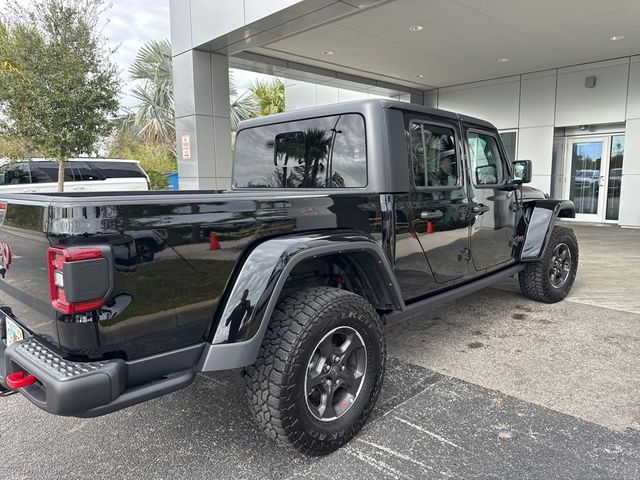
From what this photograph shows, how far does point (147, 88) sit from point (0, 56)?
16.2m

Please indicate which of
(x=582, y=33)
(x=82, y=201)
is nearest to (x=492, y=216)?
(x=82, y=201)

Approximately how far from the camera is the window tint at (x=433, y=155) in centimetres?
313

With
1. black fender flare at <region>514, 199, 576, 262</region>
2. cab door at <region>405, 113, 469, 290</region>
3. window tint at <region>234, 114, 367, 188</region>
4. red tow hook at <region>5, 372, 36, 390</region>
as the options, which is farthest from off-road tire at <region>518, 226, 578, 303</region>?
red tow hook at <region>5, 372, 36, 390</region>

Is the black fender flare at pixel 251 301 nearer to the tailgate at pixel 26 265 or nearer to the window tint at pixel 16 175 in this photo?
the tailgate at pixel 26 265

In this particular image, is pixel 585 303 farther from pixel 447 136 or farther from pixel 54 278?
pixel 54 278

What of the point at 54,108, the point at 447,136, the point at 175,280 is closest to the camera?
the point at 175,280

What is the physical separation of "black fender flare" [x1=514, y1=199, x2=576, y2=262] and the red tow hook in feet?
13.3

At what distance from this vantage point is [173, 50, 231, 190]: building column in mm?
9234

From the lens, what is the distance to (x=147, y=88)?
2531 cm

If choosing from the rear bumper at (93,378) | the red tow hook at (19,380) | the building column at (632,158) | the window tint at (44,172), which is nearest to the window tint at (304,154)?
the rear bumper at (93,378)

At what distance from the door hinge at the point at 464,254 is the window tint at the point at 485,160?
58 centimetres

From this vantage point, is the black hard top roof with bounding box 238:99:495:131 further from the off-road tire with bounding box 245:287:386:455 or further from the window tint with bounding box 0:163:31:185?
the window tint with bounding box 0:163:31:185

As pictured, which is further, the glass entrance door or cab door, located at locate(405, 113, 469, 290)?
the glass entrance door

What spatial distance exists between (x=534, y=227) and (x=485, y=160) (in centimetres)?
108
